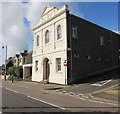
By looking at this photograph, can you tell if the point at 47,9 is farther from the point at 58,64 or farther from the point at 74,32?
the point at 58,64

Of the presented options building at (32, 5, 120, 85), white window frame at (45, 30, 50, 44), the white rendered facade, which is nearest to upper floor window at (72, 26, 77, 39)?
building at (32, 5, 120, 85)

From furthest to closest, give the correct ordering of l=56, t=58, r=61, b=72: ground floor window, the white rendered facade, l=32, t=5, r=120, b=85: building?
l=56, t=58, r=61, b=72: ground floor window
the white rendered facade
l=32, t=5, r=120, b=85: building

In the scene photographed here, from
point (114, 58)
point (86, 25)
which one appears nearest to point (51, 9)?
point (86, 25)

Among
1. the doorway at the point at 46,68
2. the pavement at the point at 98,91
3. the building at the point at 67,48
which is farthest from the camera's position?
the doorway at the point at 46,68

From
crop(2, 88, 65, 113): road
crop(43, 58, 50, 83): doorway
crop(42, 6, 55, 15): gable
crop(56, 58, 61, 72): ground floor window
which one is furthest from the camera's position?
crop(43, 58, 50, 83): doorway

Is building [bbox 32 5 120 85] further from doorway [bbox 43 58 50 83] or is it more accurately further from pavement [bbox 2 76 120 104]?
pavement [bbox 2 76 120 104]

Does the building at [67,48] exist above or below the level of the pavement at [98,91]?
above

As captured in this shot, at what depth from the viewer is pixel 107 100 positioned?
8664mm

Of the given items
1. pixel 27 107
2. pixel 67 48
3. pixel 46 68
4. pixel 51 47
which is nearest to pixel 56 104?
pixel 27 107

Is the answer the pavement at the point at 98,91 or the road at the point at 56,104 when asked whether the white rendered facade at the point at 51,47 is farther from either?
the road at the point at 56,104

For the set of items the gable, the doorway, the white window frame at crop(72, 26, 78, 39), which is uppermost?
the gable

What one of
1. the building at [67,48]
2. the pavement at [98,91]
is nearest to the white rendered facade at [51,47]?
the building at [67,48]

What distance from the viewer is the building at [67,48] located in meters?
18.5

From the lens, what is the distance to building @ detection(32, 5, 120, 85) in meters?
18.5
